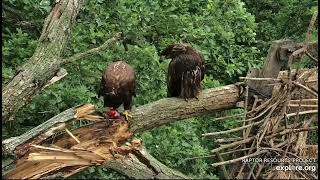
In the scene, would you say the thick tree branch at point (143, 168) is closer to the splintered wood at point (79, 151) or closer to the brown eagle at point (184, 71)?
the splintered wood at point (79, 151)

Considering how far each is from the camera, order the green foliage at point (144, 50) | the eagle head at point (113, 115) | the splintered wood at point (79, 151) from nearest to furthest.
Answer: the splintered wood at point (79, 151) → the eagle head at point (113, 115) → the green foliage at point (144, 50)

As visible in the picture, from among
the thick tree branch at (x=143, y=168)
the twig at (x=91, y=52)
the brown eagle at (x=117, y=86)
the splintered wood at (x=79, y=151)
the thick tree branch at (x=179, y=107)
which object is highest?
the twig at (x=91, y=52)

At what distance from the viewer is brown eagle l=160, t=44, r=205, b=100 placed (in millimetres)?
4824

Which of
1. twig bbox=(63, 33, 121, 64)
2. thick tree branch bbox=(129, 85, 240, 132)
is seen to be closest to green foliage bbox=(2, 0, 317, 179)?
twig bbox=(63, 33, 121, 64)

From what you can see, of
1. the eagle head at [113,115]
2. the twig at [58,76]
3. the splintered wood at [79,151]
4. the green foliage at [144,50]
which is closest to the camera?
the splintered wood at [79,151]

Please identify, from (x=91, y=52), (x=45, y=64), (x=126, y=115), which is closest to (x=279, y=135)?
(x=126, y=115)

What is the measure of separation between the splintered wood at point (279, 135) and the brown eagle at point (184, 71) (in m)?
0.53

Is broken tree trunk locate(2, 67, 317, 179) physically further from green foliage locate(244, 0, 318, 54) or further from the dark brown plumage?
green foliage locate(244, 0, 318, 54)

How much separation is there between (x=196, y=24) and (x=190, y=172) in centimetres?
173

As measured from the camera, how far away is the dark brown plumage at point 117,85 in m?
4.61

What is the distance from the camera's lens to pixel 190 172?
614cm

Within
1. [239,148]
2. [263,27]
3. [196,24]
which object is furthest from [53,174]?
[263,27]

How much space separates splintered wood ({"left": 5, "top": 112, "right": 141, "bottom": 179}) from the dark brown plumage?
322 mm

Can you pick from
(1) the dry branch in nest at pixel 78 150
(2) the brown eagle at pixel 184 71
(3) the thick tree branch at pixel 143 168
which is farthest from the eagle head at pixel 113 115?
(2) the brown eagle at pixel 184 71
